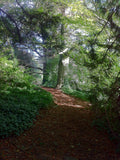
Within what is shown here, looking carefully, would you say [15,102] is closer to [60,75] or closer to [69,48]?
[69,48]

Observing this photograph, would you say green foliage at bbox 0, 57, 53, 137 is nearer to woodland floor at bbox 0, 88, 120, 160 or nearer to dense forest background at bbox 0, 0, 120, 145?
dense forest background at bbox 0, 0, 120, 145

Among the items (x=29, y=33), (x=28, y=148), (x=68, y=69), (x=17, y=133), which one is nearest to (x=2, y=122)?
(x=17, y=133)

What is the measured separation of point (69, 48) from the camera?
20.7 feet

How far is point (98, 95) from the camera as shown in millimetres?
4336

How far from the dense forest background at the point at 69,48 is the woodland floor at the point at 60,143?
28 cm

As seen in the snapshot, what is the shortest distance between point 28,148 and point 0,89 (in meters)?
3.49

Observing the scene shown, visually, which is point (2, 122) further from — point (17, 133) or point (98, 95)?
point (98, 95)

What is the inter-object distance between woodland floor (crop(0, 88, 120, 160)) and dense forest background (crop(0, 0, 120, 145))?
28cm

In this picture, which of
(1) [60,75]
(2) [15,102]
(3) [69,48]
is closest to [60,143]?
(2) [15,102]

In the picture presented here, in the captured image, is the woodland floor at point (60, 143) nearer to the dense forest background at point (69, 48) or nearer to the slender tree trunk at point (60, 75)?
the dense forest background at point (69, 48)

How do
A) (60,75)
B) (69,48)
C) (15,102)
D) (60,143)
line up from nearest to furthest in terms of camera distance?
1. (60,143)
2. (15,102)
3. (69,48)
4. (60,75)

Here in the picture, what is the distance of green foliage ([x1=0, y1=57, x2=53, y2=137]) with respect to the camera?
152 inches

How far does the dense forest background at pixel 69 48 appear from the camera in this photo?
3.96m

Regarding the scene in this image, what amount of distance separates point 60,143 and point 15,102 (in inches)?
86.2
